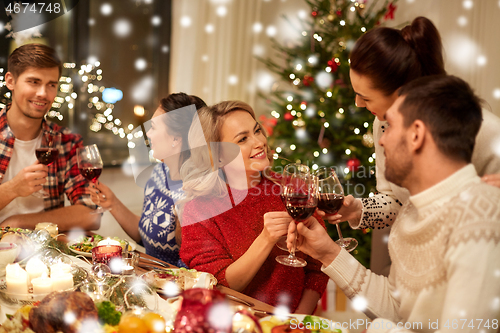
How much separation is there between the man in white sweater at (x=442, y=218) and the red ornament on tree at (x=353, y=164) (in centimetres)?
204

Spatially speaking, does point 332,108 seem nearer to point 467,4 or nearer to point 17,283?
point 467,4

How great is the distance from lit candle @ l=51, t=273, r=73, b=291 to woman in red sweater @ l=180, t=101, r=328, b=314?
0.47 metres

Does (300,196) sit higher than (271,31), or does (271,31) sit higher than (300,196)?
(271,31)

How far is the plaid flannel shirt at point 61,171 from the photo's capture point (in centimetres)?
230

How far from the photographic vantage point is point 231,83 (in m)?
4.21

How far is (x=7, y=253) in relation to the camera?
4.34 feet

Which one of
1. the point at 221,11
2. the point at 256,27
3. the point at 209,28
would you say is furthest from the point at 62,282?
the point at 256,27

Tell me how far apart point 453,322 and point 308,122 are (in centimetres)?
256

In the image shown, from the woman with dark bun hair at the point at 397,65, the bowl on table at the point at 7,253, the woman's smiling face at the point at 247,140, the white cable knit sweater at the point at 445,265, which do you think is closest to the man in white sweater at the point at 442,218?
the white cable knit sweater at the point at 445,265

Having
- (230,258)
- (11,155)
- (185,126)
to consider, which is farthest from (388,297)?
(11,155)

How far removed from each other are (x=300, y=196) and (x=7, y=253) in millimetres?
974

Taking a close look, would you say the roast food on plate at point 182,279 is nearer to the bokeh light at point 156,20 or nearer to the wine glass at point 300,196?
the wine glass at point 300,196

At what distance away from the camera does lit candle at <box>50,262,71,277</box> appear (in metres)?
1.18

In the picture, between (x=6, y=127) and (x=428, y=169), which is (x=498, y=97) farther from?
(x=6, y=127)
